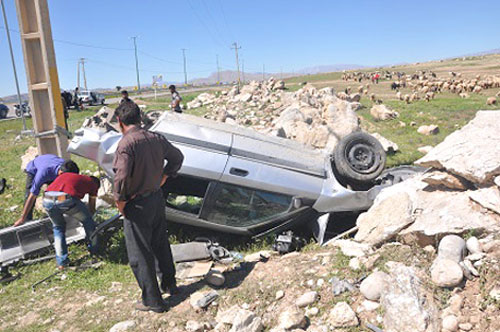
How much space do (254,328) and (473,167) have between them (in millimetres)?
2437

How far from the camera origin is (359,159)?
4930 mm

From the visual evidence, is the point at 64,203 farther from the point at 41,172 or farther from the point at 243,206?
the point at 243,206

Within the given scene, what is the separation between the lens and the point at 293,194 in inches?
165

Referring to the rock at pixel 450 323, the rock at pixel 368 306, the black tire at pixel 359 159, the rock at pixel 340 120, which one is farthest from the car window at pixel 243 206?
the rock at pixel 340 120

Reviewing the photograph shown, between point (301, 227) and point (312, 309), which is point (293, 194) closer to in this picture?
point (301, 227)

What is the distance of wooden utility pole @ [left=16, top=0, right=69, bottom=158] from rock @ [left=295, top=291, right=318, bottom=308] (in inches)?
185

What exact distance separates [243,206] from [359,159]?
1.77 m

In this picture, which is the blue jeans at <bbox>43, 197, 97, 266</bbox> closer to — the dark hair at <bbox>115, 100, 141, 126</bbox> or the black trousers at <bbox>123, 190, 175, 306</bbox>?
the black trousers at <bbox>123, 190, 175, 306</bbox>

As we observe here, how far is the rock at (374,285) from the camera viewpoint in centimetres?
291

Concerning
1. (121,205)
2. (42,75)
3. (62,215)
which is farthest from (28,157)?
(121,205)

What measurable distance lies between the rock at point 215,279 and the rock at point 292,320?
781 mm

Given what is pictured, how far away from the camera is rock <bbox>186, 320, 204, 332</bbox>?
2938 mm

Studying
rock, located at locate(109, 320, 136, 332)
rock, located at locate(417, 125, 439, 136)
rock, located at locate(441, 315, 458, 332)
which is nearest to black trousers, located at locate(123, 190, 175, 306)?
rock, located at locate(109, 320, 136, 332)

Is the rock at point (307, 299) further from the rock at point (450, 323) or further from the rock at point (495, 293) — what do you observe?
the rock at point (495, 293)
